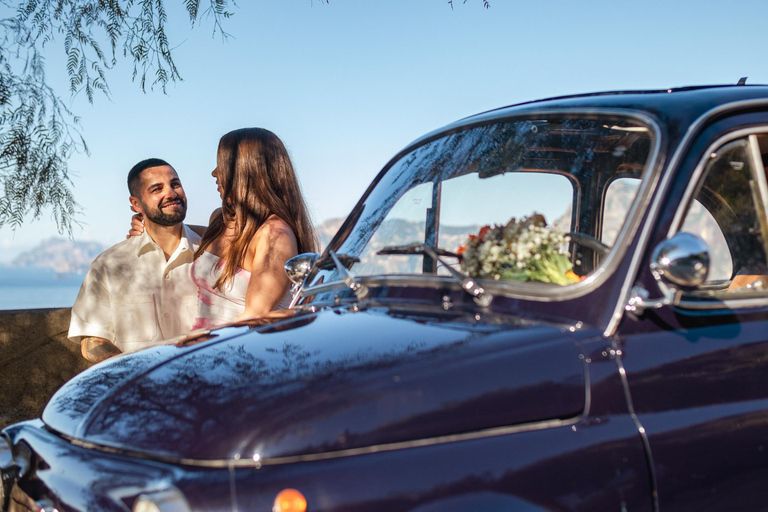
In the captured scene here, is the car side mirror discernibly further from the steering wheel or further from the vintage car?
the steering wheel

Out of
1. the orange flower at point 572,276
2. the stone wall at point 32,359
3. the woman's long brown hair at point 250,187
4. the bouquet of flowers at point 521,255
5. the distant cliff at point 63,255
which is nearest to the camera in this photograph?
the orange flower at point 572,276

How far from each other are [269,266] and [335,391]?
7.63 feet

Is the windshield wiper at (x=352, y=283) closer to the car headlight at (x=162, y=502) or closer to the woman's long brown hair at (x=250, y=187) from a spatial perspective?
the car headlight at (x=162, y=502)

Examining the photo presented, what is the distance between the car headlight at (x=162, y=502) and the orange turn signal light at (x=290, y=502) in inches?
7.4

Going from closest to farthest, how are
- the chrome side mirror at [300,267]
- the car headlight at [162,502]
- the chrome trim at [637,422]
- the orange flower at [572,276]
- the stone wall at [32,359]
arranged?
1. the car headlight at [162,502]
2. the chrome trim at [637,422]
3. the orange flower at [572,276]
4. the chrome side mirror at [300,267]
5. the stone wall at [32,359]

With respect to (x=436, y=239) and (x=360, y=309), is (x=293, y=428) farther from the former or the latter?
(x=436, y=239)

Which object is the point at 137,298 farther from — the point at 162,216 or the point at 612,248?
the point at 612,248

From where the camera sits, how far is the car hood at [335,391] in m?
1.81

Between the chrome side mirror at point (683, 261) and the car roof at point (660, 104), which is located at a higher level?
the car roof at point (660, 104)

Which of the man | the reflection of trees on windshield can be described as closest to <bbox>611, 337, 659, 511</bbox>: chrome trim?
the reflection of trees on windshield

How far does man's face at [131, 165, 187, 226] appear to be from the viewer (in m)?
4.73

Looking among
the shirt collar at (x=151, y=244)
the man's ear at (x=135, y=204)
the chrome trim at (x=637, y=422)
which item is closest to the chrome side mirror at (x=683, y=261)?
the chrome trim at (x=637, y=422)

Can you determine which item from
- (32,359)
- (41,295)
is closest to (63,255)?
(41,295)

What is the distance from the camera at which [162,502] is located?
5.62ft
